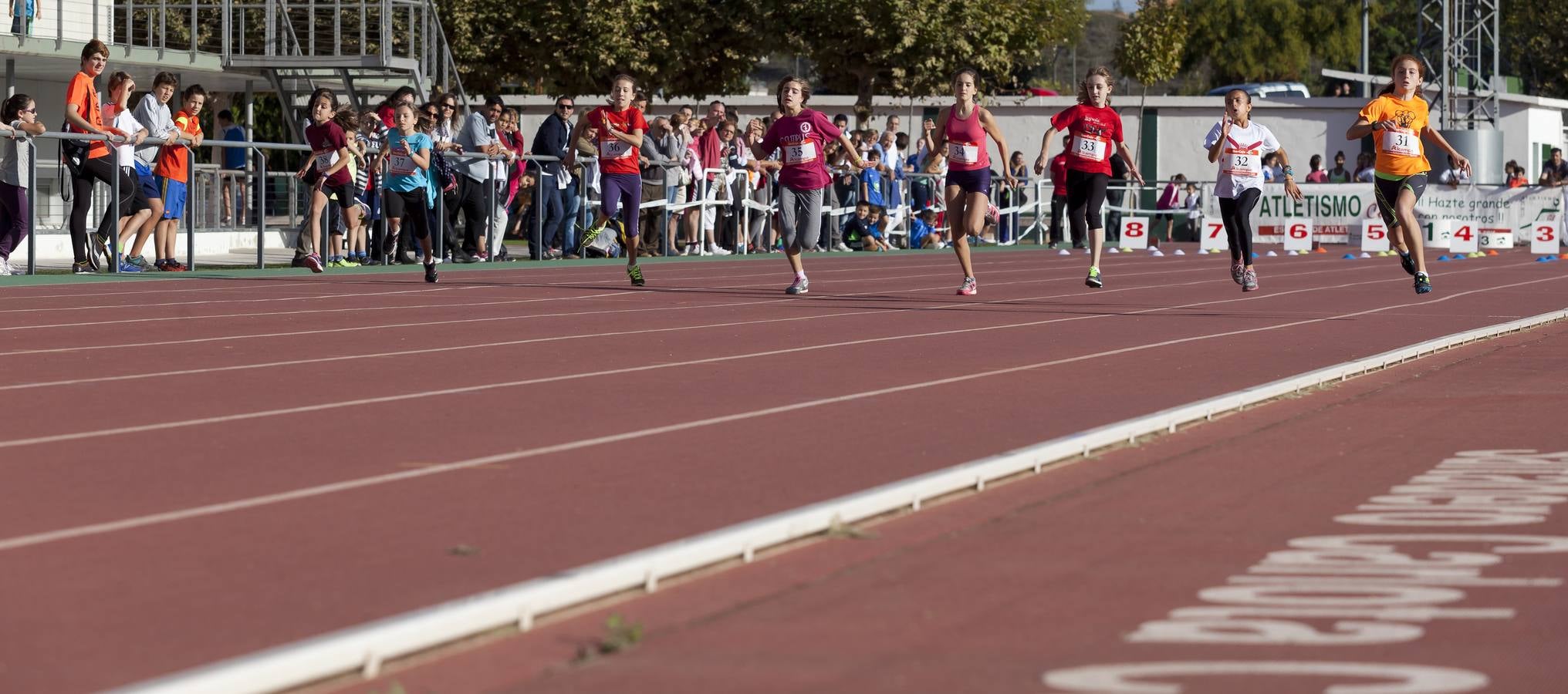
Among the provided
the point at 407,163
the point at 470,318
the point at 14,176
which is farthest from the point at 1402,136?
the point at 14,176

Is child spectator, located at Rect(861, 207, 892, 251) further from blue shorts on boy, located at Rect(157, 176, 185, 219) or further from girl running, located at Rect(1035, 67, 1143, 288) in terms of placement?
blue shorts on boy, located at Rect(157, 176, 185, 219)

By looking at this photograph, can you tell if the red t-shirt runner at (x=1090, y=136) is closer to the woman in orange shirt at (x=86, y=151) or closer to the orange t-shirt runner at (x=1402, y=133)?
the orange t-shirt runner at (x=1402, y=133)

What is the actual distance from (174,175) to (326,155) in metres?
1.49

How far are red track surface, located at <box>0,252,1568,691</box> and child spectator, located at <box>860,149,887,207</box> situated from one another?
39.5 feet

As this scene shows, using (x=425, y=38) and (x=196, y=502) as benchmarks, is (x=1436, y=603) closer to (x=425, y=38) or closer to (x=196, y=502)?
A: (x=196, y=502)

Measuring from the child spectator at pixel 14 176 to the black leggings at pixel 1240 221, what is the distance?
31.6ft

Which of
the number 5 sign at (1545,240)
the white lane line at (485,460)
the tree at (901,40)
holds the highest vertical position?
the tree at (901,40)

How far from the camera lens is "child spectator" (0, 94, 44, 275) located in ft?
57.4

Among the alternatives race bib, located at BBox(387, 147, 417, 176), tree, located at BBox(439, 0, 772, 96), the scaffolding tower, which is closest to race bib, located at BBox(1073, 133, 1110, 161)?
race bib, located at BBox(387, 147, 417, 176)

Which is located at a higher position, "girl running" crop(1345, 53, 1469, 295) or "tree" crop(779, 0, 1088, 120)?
"tree" crop(779, 0, 1088, 120)

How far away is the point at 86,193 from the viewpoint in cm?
1819

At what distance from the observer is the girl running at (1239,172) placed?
17812 millimetres

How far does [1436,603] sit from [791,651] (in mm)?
1571

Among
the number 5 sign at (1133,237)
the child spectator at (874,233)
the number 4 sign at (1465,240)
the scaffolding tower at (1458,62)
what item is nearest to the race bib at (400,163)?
the child spectator at (874,233)
